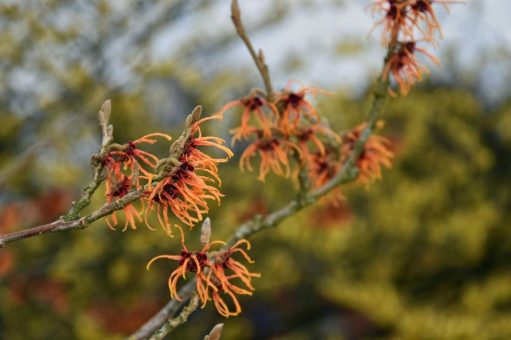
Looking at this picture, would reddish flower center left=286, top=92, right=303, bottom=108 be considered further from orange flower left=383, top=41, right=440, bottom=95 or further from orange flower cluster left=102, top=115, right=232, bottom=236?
orange flower cluster left=102, top=115, right=232, bottom=236

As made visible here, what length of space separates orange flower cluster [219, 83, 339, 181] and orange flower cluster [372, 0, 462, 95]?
229 millimetres

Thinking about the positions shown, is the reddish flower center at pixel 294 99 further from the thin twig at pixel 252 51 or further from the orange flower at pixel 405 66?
the orange flower at pixel 405 66

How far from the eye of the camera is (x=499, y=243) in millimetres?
6121

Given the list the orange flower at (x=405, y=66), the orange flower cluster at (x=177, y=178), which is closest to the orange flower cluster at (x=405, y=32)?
the orange flower at (x=405, y=66)

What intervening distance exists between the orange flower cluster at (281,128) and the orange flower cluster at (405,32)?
0.75 ft

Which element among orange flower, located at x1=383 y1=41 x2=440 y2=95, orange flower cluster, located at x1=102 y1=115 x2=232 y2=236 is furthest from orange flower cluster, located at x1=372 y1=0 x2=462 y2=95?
orange flower cluster, located at x1=102 y1=115 x2=232 y2=236

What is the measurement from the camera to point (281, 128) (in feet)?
4.99

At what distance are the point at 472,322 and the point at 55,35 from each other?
11.0 feet

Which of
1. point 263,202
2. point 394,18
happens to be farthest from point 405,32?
point 263,202

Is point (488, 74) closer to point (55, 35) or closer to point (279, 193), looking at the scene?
point (279, 193)

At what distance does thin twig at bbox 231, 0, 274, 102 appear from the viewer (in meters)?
1.32

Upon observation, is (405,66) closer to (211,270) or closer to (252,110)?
(252,110)

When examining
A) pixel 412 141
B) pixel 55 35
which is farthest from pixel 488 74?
pixel 55 35

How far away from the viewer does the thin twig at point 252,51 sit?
1.32m
